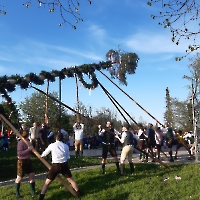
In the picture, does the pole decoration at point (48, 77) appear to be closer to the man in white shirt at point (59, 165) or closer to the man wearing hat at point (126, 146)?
the man wearing hat at point (126, 146)

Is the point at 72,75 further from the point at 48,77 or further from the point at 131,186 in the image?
the point at 131,186

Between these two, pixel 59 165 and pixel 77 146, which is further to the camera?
pixel 77 146

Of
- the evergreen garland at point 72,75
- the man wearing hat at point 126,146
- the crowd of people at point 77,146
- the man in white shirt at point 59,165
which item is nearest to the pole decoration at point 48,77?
the evergreen garland at point 72,75

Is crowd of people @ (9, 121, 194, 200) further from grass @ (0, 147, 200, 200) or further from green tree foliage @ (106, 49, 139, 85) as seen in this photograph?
green tree foliage @ (106, 49, 139, 85)

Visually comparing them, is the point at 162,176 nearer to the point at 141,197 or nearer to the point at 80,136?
the point at 141,197

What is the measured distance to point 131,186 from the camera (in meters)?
8.71

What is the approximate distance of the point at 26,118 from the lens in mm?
36750

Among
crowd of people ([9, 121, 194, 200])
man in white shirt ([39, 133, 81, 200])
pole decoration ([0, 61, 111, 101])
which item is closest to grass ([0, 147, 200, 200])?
crowd of people ([9, 121, 194, 200])

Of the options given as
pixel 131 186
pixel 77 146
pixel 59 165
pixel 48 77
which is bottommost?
pixel 131 186

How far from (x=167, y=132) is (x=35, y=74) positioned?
276 inches

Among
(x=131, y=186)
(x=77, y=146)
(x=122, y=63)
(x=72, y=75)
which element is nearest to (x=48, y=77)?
(x=72, y=75)

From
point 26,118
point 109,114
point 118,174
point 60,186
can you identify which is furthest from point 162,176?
point 109,114

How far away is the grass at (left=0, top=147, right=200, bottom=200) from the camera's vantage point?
8039 millimetres

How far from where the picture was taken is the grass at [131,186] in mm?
8039
